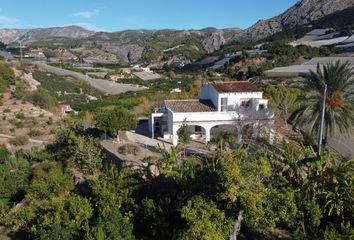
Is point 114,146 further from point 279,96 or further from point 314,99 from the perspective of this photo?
point 279,96

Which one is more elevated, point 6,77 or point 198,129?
point 6,77

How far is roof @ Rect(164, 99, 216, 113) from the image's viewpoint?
2967cm

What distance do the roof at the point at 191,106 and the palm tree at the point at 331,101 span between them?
8090 mm

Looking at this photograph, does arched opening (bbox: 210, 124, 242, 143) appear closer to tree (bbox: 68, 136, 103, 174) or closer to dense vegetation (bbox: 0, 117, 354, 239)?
dense vegetation (bbox: 0, 117, 354, 239)

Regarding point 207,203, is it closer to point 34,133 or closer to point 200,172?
point 200,172

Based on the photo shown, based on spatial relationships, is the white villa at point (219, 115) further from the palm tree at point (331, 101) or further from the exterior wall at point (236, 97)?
the palm tree at point (331, 101)

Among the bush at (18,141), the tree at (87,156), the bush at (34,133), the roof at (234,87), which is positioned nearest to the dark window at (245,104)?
the roof at (234,87)

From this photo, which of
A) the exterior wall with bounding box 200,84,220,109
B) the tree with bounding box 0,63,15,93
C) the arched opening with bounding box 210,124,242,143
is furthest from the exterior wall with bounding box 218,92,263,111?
the tree with bounding box 0,63,15,93

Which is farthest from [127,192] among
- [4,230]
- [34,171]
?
[34,171]

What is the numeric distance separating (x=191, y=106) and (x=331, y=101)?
10.9 metres

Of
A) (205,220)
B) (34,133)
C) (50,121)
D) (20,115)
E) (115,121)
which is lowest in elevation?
(34,133)

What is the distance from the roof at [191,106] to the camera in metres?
29.7

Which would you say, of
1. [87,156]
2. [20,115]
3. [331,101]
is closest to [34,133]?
[20,115]

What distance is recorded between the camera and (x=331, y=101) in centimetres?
2247
